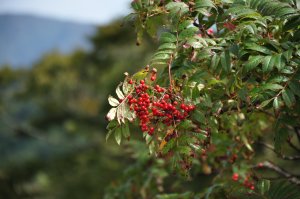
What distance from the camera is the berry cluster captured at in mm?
2143

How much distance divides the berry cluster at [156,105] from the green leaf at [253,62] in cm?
31

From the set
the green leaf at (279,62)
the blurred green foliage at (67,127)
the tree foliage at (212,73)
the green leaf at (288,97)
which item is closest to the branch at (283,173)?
the tree foliage at (212,73)

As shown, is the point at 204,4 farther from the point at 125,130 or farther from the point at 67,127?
the point at 67,127

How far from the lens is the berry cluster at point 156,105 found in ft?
7.03

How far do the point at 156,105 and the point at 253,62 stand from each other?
47 centimetres

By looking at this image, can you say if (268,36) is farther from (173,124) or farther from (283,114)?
(173,124)

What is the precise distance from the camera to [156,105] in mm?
2143

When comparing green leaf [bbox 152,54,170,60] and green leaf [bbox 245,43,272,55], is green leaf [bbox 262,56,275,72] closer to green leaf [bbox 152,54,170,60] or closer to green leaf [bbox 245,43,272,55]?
green leaf [bbox 245,43,272,55]

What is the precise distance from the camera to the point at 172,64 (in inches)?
94.7

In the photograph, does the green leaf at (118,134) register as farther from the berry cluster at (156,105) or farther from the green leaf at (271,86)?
the green leaf at (271,86)

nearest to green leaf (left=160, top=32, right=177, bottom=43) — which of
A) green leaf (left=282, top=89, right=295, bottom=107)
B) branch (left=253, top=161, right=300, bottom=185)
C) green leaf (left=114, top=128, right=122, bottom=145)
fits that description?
green leaf (left=114, top=128, right=122, bottom=145)

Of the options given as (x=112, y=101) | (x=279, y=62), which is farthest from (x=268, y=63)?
(x=112, y=101)

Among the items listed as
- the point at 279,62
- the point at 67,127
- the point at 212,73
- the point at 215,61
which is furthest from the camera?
the point at 67,127

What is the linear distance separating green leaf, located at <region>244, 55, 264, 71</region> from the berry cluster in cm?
31
